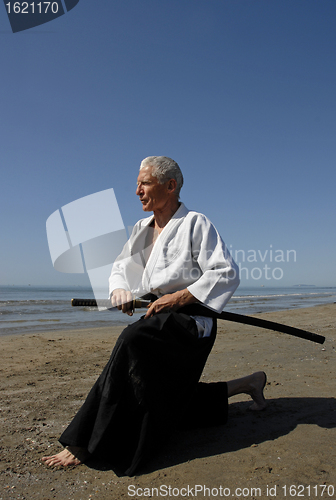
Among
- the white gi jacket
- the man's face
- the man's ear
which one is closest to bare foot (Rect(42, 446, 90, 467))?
the white gi jacket

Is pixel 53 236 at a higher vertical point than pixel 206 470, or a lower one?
higher

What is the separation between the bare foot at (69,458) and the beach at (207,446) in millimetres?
41

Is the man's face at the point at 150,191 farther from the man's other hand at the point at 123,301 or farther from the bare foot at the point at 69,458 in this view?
the bare foot at the point at 69,458

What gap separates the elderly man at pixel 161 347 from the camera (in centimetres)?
189

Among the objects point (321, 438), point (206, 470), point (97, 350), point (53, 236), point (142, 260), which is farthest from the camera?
point (97, 350)

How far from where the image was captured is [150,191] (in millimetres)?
2379

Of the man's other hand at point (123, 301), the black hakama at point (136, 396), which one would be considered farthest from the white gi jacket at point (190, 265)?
the black hakama at point (136, 396)

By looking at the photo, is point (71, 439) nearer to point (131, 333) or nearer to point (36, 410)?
point (131, 333)

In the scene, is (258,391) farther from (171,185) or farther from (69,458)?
(171,185)

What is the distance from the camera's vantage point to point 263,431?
2305 mm

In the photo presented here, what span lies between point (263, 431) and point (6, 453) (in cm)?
168

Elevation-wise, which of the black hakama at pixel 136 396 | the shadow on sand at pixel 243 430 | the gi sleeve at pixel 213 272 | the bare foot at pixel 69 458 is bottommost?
the shadow on sand at pixel 243 430

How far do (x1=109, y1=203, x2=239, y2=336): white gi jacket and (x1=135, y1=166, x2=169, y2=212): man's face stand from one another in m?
0.15

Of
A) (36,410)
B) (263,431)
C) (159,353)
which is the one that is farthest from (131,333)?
(36,410)
